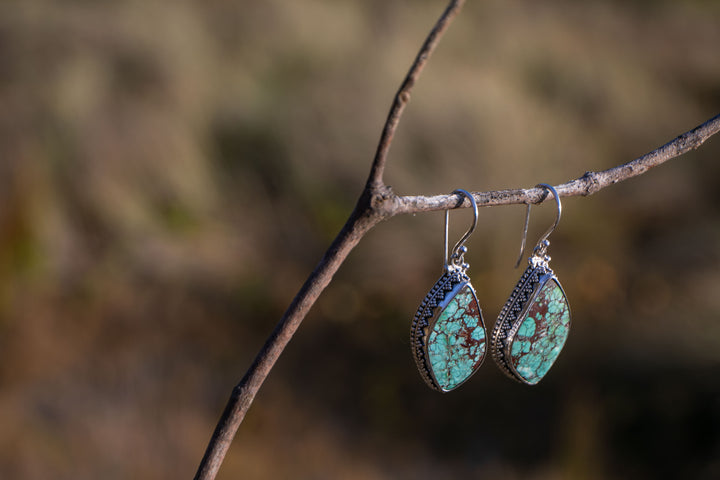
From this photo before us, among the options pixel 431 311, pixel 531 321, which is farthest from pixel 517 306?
pixel 431 311

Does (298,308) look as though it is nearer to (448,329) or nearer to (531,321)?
(448,329)

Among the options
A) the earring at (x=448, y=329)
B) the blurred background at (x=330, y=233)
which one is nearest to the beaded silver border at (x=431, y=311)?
the earring at (x=448, y=329)

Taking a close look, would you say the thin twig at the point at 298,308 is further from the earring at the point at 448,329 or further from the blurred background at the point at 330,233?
the blurred background at the point at 330,233

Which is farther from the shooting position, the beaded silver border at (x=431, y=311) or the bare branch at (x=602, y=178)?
the beaded silver border at (x=431, y=311)

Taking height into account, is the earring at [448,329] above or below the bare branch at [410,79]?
below

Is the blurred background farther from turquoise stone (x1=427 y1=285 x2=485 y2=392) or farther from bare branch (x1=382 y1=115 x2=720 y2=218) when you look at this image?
bare branch (x1=382 y1=115 x2=720 y2=218)

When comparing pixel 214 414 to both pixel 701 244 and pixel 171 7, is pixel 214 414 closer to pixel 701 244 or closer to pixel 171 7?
pixel 171 7

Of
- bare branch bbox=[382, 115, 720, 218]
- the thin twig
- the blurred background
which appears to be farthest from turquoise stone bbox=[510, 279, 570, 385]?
the blurred background
